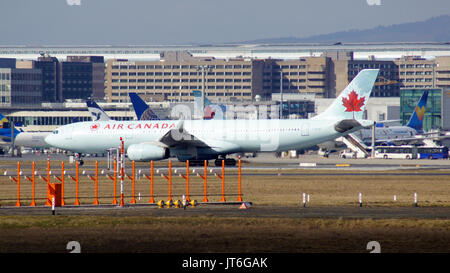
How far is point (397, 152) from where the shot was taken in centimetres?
11019

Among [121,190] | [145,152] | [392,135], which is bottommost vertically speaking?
[121,190]

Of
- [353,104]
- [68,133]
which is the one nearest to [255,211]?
[353,104]

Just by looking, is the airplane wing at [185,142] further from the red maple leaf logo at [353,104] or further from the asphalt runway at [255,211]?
the asphalt runway at [255,211]

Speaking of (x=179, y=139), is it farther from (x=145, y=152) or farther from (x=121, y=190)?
(x=121, y=190)

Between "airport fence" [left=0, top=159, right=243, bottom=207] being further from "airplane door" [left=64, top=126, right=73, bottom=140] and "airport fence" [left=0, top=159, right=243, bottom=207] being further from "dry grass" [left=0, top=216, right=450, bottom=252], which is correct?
"airplane door" [left=64, top=126, right=73, bottom=140]

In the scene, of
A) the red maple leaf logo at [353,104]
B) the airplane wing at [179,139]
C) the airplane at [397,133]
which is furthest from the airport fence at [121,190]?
the airplane at [397,133]

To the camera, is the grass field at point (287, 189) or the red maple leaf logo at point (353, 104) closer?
the grass field at point (287, 189)

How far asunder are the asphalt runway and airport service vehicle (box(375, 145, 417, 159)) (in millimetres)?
71630

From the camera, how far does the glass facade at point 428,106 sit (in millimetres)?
160750

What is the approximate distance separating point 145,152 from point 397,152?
48.1 m

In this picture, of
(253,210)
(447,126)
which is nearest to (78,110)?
(447,126)

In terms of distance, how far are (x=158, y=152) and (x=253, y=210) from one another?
121 ft

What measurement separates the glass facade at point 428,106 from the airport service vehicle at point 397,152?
5159cm

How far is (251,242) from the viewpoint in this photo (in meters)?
27.0
